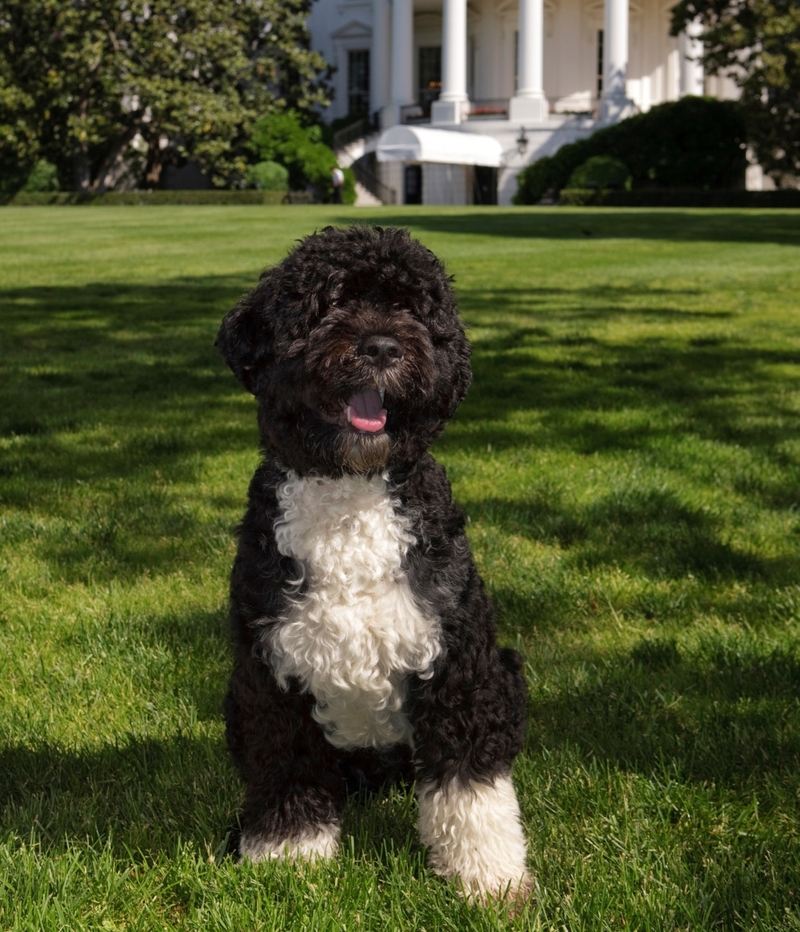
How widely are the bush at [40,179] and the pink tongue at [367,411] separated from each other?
44.4m

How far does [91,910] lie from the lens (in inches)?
104

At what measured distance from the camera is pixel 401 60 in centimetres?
5050

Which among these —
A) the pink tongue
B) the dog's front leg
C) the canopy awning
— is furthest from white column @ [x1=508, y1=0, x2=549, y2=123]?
the dog's front leg

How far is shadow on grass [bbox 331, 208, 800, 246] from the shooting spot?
73.6 feet

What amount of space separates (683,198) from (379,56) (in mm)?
20454

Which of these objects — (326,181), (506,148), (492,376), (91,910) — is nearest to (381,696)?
(91,910)

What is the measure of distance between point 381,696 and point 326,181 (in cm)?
4351

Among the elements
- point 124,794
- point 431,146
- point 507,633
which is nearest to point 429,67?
point 431,146

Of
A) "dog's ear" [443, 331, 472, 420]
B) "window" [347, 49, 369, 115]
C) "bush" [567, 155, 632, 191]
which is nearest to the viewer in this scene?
"dog's ear" [443, 331, 472, 420]

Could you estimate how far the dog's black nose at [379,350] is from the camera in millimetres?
2578

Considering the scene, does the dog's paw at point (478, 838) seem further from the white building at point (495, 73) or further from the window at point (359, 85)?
the window at point (359, 85)

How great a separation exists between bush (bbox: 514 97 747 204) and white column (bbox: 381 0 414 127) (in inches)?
465

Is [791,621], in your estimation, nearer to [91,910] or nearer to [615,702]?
[615,702]

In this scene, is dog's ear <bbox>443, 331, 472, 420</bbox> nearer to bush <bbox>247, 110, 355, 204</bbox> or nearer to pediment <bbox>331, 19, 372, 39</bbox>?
bush <bbox>247, 110, 355, 204</bbox>
